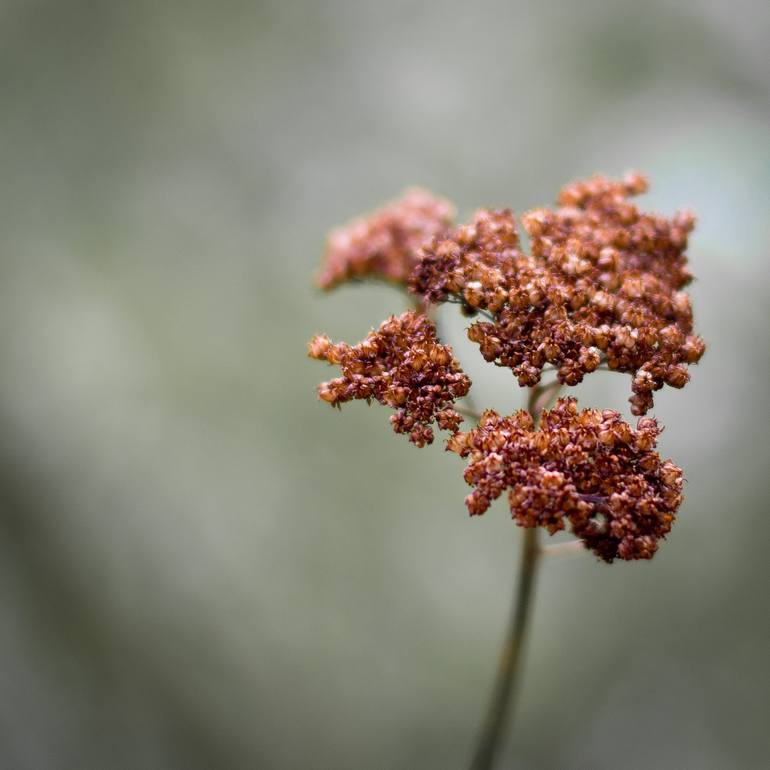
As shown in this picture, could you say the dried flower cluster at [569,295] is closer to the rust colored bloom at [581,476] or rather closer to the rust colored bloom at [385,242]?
the rust colored bloom at [581,476]

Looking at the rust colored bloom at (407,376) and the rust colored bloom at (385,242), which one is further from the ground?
the rust colored bloom at (385,242)

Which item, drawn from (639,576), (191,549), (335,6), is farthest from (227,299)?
(639,576)

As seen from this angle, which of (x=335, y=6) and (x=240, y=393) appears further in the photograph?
(x=335, y=6)

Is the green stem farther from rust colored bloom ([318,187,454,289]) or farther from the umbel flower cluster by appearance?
rust colored bloom ([318,187,454,289])

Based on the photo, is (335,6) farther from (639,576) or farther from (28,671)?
(28,671)

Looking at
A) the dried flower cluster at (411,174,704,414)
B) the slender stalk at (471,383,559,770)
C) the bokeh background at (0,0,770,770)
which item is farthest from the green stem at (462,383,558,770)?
the bokeh background at (0,0,770,770)

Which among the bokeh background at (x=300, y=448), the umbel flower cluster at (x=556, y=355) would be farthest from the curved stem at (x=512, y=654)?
the bokeh background at (x=300, y=448)
